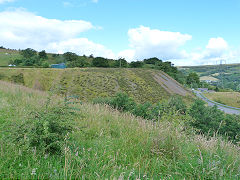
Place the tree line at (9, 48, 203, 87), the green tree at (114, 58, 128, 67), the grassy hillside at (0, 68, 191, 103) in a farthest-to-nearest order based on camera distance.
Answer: the green tree at (114, 58, 128, 67), the tree line at (9, 48, 203, 87), the grassy hillside at (0, 68, 191, 103)

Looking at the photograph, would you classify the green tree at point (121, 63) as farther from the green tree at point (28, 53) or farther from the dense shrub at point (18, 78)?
the dense shrub at point (18, 78)

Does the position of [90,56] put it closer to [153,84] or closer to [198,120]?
[153,84]

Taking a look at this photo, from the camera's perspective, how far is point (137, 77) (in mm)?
51406

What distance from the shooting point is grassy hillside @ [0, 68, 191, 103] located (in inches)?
1501

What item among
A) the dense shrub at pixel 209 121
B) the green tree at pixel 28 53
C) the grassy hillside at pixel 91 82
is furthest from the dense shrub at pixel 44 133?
the green tree at pixel 28 53

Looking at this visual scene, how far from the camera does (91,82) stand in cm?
4300

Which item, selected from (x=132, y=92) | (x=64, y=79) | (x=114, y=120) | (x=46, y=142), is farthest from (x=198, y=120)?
(x=64, y=79)

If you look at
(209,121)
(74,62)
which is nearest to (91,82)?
(74,62)

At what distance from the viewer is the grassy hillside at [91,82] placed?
125ft

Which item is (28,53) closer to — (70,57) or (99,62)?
(70,57)

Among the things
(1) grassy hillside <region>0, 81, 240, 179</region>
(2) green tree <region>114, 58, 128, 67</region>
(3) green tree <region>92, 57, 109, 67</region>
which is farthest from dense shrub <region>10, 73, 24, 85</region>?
(1) grassy hillside <region>0, 81, 240, 179</region>

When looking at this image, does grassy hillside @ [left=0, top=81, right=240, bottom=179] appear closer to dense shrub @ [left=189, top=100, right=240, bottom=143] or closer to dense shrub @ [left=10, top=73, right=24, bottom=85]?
dense shrub @ [left=189, top=100, right=240, bottom=143]

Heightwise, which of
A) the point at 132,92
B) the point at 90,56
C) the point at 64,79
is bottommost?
the point at 132,92

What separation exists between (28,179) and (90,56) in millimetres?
92456
